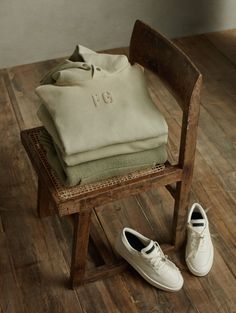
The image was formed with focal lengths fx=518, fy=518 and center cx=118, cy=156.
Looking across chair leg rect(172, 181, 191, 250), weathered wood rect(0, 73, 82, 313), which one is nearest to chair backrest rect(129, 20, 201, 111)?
chair leg rect(172, 181, 191, 250)

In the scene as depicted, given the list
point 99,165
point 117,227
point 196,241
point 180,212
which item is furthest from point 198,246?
point 99,165

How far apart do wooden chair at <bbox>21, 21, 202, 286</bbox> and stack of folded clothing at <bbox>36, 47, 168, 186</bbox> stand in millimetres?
36

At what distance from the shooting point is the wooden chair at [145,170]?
1.31 metres

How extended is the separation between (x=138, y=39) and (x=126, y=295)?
29.7 inches

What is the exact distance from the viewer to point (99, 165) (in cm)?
134

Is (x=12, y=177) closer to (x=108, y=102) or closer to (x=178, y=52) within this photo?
(x=108, y=102)

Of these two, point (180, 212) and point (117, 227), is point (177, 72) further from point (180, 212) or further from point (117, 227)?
point (117, 227)

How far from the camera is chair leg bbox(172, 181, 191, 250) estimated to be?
1.49m

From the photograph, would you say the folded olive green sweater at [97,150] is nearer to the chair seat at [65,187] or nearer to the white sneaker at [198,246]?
the chair seat at [65,187]

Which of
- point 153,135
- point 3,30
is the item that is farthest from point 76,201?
point 3,30

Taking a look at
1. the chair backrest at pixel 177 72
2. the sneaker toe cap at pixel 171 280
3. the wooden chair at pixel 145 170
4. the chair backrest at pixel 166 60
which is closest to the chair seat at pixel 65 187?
the wooden chair at pixel 145 170

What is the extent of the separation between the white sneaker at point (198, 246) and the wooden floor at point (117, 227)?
31 millimetres

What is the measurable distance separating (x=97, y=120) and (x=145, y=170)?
0.23m

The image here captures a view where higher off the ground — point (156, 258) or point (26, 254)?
point (156, 258)
